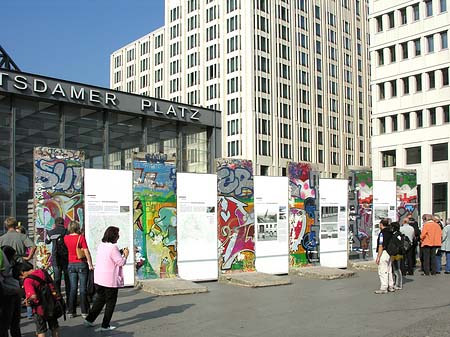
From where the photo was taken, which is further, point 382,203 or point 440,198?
point 440,198

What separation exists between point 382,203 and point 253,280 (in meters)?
7.08

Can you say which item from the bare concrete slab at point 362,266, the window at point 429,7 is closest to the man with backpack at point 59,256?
the bare concrete slab at point 362,266

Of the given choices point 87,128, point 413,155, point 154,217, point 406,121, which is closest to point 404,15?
point 406,121

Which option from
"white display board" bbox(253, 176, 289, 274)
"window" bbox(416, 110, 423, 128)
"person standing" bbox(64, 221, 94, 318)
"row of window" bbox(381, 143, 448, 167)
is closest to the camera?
"person standing" bbox(64, 221, 94, 318)

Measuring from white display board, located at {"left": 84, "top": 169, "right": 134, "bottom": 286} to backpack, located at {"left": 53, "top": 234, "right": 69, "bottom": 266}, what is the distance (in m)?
2.35

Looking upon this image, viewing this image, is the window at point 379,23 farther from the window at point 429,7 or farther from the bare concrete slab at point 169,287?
the bare concrete slab at point 169,287

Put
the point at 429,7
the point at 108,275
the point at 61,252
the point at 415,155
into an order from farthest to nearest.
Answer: the point at 415,155 < the point at 429,7 < the point at 61,252 < the point at 108,275

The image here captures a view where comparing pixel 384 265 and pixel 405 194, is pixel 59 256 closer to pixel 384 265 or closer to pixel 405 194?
pixel 384 265

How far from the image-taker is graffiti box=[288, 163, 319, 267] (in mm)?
17328

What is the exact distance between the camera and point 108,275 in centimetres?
913

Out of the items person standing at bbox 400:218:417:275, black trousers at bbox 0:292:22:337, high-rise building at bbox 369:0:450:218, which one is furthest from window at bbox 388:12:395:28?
black trousers at bbox 0:292:22:337

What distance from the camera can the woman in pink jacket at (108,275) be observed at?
911 centimetres

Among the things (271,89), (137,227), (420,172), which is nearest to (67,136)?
(137,227)

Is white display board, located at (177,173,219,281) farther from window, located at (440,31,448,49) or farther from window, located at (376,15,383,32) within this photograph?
window, located at (376,15,383,32)
